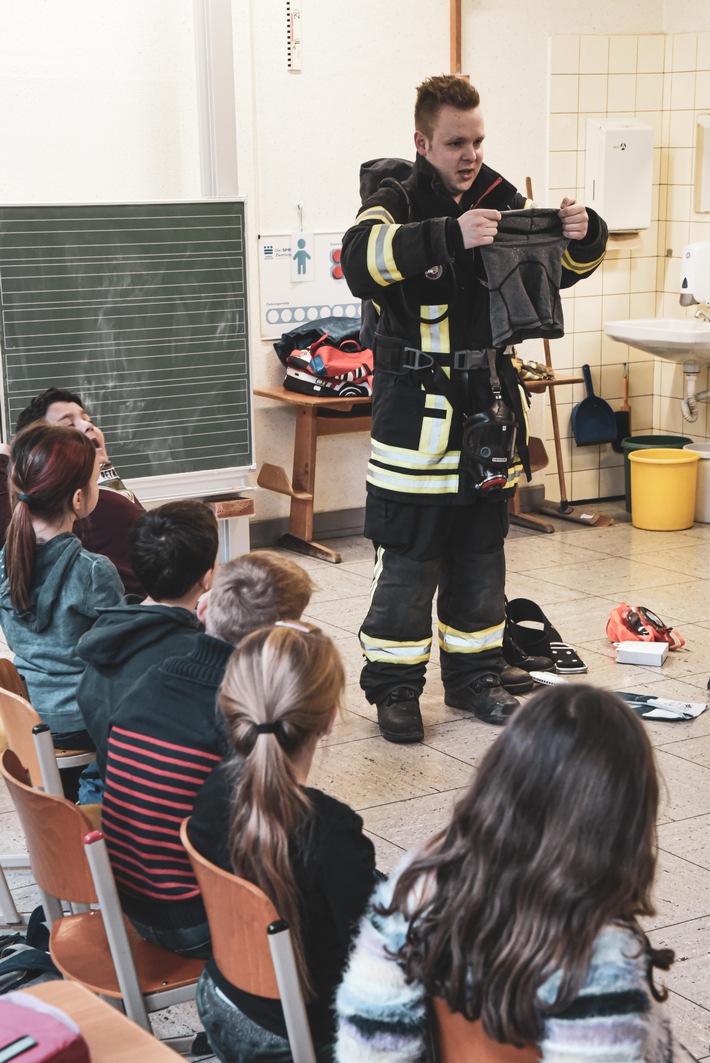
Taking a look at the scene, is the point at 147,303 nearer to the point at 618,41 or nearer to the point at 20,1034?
the point at 618,41

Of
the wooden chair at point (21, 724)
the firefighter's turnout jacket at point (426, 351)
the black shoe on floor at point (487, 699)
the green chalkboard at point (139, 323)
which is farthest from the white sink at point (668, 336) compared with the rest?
the wooden chair at point (21, 724)

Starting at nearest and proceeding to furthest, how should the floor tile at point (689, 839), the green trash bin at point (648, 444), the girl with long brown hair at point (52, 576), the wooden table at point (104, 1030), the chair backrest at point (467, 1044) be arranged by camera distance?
the wooden table at point (104, 1030) < the chair backrest at point (467, 1044) < the girl with long brown hair at point (52, 576) < the floor tile at point (689, 839) < the green trash bin at point (648, 444)

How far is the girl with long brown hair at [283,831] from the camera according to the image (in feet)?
5.48

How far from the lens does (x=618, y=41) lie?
668cm

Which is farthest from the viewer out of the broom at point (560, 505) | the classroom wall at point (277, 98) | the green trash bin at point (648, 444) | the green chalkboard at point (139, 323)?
the green trash bin at point (648, 444)

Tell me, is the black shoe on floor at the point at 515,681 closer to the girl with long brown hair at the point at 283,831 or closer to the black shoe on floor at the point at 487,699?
the black shoe on floor at the point at 487,699

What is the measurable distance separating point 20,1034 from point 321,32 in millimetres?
5480

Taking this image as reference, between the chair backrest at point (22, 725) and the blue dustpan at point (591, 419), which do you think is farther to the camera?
the blue dustpan at point (591, 419)

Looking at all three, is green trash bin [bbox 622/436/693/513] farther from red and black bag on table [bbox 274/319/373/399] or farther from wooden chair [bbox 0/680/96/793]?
wooden chair [bbox 0/680/96/793]

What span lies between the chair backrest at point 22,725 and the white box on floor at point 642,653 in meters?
2.54

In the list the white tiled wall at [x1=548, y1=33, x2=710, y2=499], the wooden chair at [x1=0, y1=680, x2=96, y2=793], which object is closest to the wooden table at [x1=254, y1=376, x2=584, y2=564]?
the white tiled wall at [x1=548, y1=33, x2=710, y2=499]

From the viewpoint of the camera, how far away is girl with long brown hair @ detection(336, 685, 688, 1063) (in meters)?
1.27

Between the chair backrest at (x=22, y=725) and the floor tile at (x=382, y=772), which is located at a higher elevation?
the chair backrest at (x=22, y=725)

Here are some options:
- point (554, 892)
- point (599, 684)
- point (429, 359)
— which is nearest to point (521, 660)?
point (599, 684)
